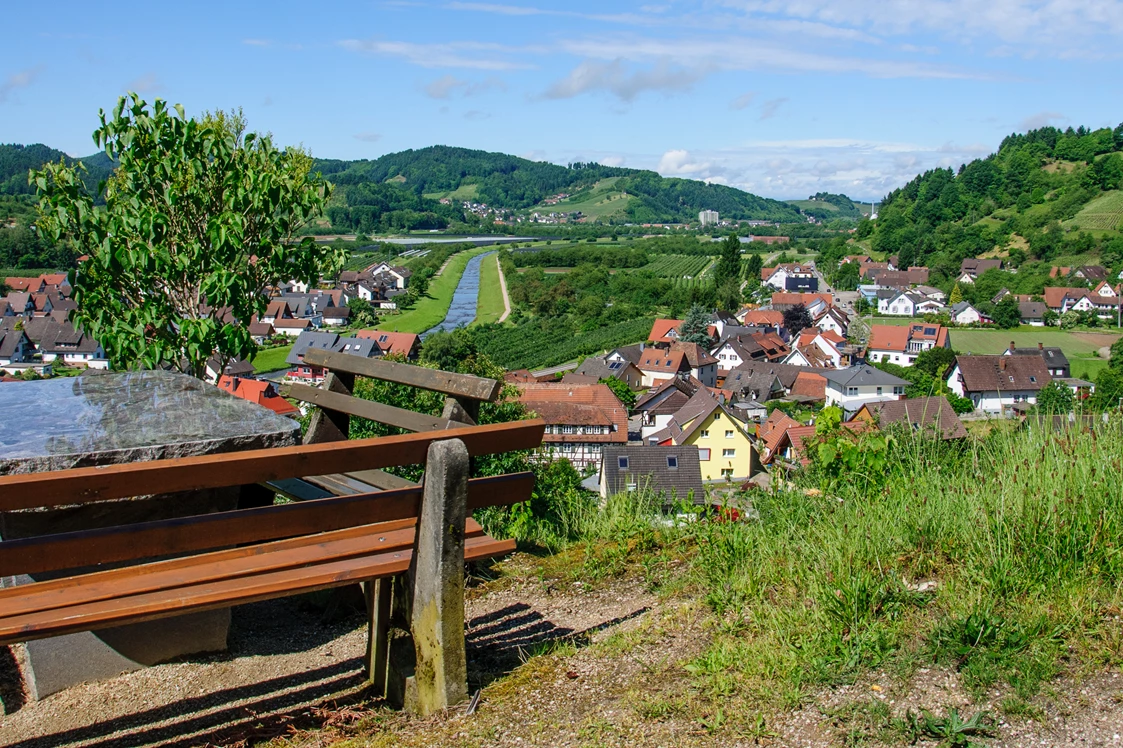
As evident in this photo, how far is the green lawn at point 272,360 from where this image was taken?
5809 centimetres

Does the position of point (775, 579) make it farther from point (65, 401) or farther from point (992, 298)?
point (992, 298)

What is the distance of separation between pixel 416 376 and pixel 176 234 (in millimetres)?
3788

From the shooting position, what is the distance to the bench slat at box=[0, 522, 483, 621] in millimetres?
2615

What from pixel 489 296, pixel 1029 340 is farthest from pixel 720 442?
pixel 489 296

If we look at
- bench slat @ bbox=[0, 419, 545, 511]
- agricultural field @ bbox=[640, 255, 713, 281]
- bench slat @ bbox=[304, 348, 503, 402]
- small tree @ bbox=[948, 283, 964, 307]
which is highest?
agricultural field @ bbox=[640, 255, 713, 281]

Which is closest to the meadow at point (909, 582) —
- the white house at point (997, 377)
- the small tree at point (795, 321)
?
the white house at point (997, 377)

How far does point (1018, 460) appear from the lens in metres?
4.13

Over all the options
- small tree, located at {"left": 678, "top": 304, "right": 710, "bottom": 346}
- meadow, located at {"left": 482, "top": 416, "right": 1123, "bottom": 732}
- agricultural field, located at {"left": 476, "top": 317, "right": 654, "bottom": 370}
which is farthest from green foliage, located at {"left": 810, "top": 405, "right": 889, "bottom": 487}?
small tree, located at {"left": 678, "top": 304, "right": 710, "bottom": 346}

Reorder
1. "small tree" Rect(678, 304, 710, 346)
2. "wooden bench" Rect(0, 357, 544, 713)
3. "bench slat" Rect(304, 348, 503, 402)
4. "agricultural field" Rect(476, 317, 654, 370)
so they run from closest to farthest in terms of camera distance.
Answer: "wooden bench" Rect(0, 357, 544, 713)
"bench slat" Rect(304, 348, 503, 402)
"agricultural field" Rect(476, 317, 654, 370)
"small tree" Rect(678, 304, 710, 346)

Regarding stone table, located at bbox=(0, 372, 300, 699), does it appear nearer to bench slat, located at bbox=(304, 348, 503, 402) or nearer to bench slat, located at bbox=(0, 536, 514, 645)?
bench slat, located at bbox=(304, 348, 503, 402)

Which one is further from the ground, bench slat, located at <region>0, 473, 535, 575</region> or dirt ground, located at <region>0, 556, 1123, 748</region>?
bench slat, located at <region>0, 473, 535, 575</region>

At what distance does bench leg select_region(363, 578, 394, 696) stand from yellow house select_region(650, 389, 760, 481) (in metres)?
30.5

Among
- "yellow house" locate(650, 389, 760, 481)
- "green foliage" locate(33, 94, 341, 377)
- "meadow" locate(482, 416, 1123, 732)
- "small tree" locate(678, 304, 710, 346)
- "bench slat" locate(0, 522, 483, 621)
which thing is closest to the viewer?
"bench slat" locate(0, 522, 483, 621)

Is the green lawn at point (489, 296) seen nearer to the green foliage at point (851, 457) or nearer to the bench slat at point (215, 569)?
the green foliage at point (851, 457)
